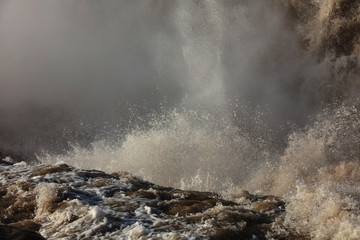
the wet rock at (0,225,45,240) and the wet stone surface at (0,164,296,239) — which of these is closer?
the wet rock at (0,225,45,240)

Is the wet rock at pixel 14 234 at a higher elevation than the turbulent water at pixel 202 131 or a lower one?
lower

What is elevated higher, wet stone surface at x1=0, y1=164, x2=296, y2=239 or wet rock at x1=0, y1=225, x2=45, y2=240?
wet stone surface at x1=0, y1=164, x2=296, y2=239

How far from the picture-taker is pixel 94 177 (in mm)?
7789

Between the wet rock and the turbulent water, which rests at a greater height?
the turbulent water

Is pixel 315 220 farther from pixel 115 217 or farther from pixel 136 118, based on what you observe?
pixel 136 118

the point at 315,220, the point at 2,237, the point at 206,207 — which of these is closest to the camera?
the point at 2,237

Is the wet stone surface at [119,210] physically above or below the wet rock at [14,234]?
above

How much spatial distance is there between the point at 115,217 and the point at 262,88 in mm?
10425

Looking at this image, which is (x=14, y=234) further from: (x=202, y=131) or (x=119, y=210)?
(x=202, y=131)

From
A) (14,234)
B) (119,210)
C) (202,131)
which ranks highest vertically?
(202,131)

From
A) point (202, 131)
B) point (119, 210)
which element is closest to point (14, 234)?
point (119, 210)

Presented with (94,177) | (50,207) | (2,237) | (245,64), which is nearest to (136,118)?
(245,64)

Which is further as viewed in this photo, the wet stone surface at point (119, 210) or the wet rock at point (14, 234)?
the wet stone surface at point (119, 210)

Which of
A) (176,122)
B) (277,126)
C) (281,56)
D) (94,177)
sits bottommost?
(94,177)
